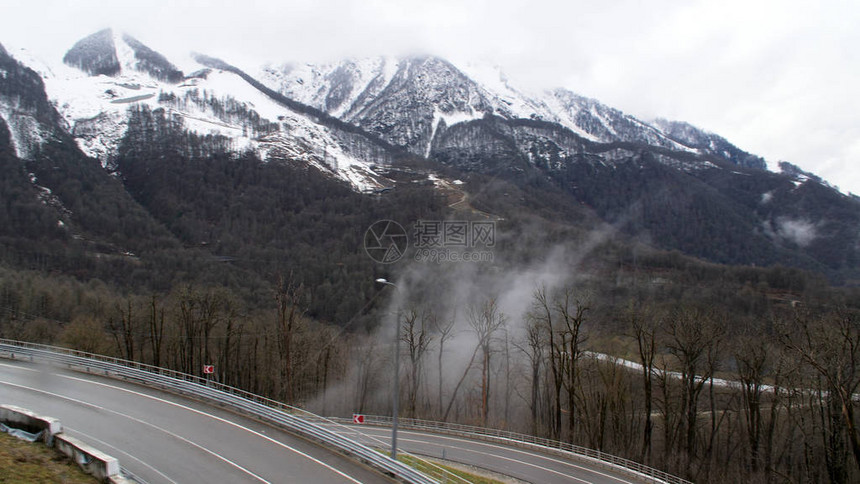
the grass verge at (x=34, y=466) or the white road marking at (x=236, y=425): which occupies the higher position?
the grass verge at (x=34, y=466)

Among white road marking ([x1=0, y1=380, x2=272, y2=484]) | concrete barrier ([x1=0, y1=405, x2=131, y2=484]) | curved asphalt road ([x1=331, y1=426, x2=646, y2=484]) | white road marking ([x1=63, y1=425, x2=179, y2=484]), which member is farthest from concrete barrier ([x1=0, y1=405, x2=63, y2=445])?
curved asphalt road ([x1=331, y1=426, x2=646, y2=484])

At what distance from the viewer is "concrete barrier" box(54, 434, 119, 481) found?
12.5 meters

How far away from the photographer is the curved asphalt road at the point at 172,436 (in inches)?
622

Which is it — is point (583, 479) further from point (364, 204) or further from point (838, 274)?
point (838, 274)

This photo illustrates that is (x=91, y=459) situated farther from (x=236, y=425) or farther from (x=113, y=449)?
(x=236, y=425)

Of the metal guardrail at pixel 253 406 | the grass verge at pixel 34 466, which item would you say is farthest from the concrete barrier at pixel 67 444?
the metal guardrail at pixel 253 406

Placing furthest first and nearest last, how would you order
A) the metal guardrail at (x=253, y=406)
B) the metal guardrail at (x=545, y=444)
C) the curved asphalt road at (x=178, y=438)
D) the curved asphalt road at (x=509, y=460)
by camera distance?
the metal guardrail at (x=545, y=444) → the curved asphalt road at (x=509, y=460) → the metal guardrail at (x=253, y=406) → the curved asphalt road at (x=178, y=438)

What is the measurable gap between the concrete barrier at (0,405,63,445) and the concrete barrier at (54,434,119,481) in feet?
1.87

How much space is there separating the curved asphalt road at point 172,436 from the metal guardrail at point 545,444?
11.8 metres

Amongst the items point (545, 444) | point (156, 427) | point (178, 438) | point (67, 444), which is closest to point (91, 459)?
point (67, 444)

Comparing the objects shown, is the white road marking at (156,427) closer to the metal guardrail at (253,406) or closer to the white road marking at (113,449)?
the white road marking at (113,449)

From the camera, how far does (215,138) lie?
636 ft

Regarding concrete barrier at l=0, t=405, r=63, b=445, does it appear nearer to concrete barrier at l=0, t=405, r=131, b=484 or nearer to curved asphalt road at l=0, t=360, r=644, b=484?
concrete barrier at l=0, t=405, r=131, b=484

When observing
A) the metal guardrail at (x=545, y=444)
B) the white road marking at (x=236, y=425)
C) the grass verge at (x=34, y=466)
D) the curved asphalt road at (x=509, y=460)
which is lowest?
the metal guardrail at (x=545, y=444)
